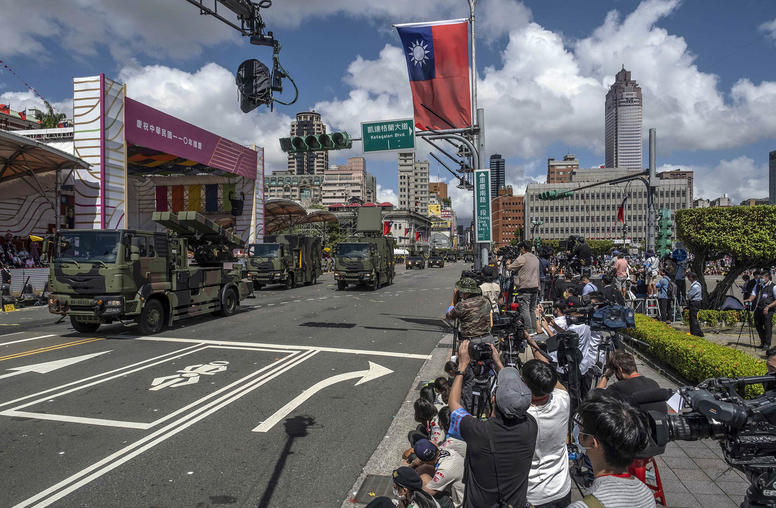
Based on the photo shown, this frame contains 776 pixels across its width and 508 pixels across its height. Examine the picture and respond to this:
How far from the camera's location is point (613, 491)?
2.10m

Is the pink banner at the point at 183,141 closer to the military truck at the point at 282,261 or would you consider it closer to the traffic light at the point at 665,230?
the military truck at the point at 282,261

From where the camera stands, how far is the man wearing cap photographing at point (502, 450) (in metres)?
2.77

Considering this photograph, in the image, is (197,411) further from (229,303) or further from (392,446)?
(229,303)

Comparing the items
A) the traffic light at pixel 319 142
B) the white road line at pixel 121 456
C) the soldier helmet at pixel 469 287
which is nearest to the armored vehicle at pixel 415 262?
the traffic light at pixel 319 142

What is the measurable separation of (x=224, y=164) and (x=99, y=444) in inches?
1313

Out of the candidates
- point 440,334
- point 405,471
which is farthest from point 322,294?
point 405,471

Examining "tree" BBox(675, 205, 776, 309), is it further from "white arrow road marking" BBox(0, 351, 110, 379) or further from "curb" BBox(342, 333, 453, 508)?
"white arrow road marking" BBox(0, 351, 110, 379)

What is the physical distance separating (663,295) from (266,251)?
17868mm

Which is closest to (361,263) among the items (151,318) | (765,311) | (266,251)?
(266,251)

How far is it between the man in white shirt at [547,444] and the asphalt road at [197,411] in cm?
186

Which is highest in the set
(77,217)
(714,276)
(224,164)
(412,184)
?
(412,184)

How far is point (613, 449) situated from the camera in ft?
7.27

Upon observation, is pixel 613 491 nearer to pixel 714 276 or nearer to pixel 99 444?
pixel 99 444

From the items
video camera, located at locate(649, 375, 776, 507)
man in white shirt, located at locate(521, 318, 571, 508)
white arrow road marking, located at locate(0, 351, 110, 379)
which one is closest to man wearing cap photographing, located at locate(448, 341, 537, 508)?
man in white shirt, located at locate(521, 318, 571, 508)
